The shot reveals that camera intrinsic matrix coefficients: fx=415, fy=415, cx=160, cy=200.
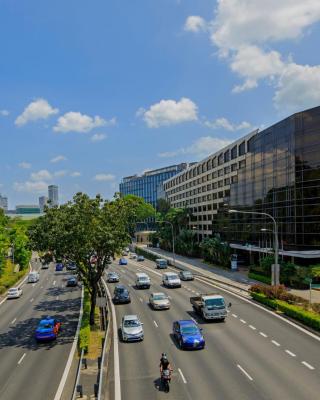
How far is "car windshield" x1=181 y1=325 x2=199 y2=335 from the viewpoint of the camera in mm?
29359

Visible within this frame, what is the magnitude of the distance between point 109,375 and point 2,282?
5027cm

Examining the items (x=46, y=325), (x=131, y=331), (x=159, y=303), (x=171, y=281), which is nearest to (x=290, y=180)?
(x=171, y=281)

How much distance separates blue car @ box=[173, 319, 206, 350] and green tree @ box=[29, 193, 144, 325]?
31.3ft

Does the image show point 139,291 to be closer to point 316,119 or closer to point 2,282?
point 2,282

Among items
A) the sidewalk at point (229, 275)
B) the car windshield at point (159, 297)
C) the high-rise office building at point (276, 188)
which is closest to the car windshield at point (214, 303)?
the car windshield at point (159, 297)

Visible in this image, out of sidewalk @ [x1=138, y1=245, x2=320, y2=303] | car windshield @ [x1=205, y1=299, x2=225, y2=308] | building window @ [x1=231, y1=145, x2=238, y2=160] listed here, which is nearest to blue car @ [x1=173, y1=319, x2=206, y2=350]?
car windshield @ [x1=205, y1=299, x2=225, y2=308]

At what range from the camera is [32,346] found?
3278 centimetres

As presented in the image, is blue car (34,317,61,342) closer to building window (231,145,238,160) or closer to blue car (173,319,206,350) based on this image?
blue car (173,319,206,350)

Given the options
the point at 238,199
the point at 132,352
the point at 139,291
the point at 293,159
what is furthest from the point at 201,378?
the point at 238,199

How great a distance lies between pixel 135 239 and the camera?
183 meters

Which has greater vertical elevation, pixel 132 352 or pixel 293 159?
pixel 293 159

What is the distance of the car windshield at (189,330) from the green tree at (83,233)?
9986mm

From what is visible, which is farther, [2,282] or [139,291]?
[2,282]

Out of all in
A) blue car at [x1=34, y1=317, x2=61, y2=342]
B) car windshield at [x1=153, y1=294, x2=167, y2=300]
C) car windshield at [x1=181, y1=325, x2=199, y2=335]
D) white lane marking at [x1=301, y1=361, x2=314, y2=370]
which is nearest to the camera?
white lane marking at [x1=301, y1=361, x2=314, y2=370]
